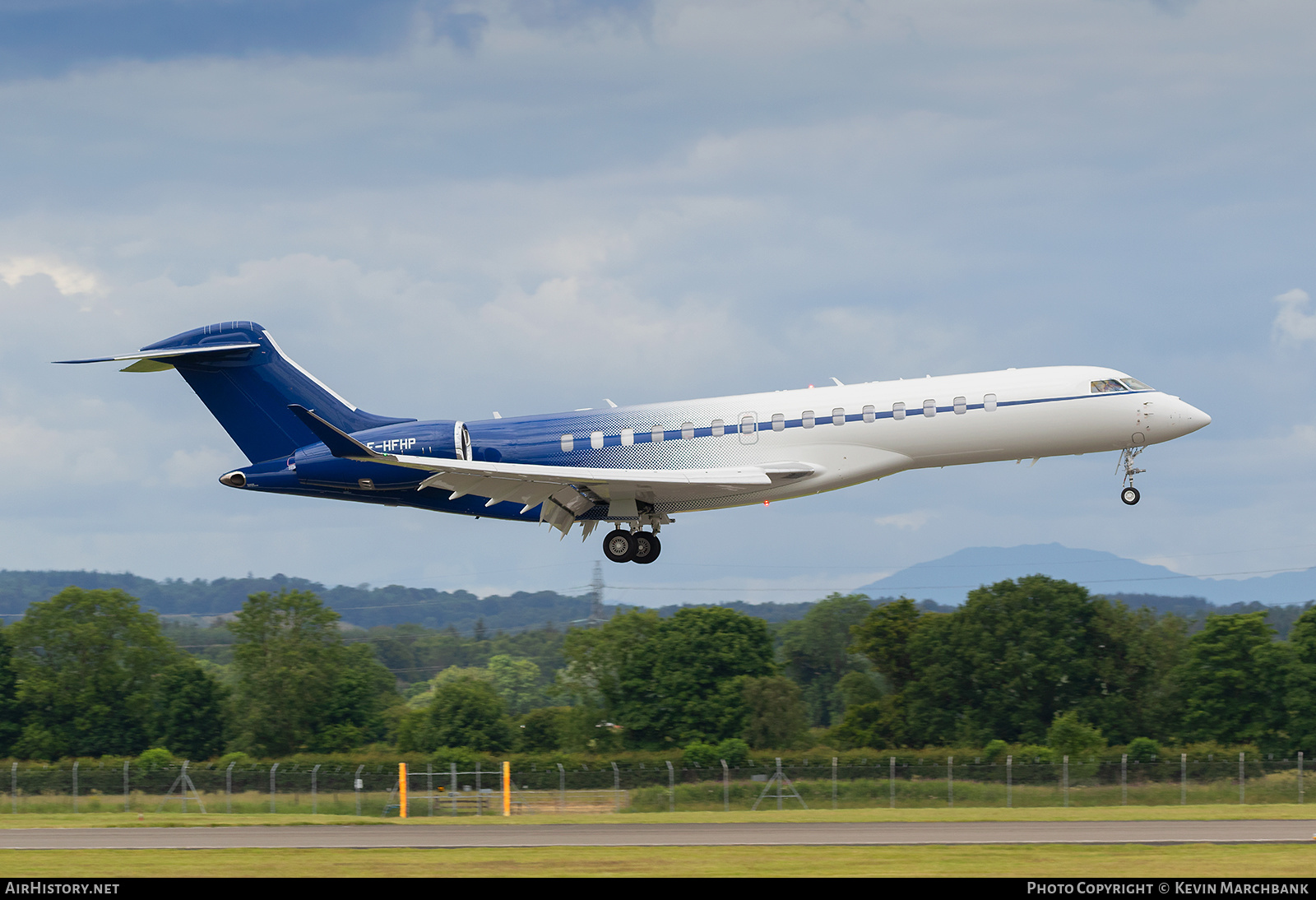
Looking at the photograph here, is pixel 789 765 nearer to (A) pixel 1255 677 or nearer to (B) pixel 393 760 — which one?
(B) pixel 393 760

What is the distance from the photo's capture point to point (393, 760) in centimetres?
5525

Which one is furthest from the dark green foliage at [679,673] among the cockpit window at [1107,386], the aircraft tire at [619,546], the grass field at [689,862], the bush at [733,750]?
the grass field at [689,862]

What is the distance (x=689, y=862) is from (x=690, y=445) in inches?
434

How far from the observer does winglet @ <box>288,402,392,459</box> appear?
2864cm

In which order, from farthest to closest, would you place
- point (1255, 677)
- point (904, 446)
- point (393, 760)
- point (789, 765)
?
point (1255, 677)
point (393, 760)
point (789, 765)
point (904, 446)

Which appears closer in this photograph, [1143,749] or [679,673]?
[1143,749]

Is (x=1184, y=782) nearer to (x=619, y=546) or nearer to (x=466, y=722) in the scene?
(x=619, y=546)

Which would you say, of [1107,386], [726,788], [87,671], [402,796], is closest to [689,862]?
[1107,386]

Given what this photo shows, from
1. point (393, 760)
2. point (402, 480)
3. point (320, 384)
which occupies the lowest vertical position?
point (393, 760)

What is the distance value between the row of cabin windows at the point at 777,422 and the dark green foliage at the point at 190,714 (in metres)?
50.6

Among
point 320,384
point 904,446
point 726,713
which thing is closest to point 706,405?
point 904,446

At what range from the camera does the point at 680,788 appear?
132 feet
